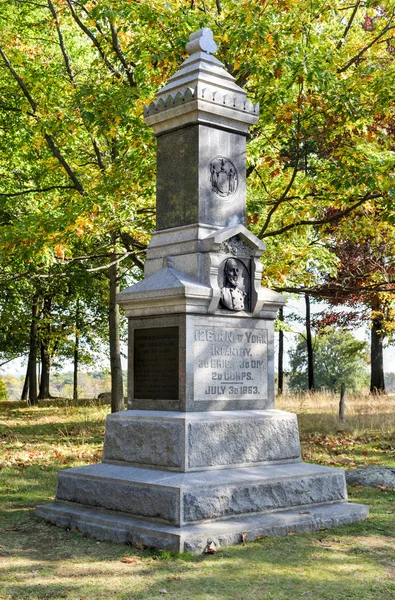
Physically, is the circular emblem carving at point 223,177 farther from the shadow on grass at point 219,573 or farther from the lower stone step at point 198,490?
the shadow on grass at point 219,573

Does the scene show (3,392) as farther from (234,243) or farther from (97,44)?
(234,243)

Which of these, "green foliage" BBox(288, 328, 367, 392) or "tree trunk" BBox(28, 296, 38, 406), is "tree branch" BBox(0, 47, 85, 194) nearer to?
"tree trunk" BBox(28, 296, 38, 406)

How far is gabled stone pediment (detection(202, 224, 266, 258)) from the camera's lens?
25.9ft

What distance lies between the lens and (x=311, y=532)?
23.1 feet

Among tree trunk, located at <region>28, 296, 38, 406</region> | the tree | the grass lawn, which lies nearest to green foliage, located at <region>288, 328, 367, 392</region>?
tree trunk, located at <region>28, 296, 38, 406</region>

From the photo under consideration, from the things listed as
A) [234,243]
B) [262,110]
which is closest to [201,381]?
[234,243]

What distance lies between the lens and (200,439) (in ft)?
23.7

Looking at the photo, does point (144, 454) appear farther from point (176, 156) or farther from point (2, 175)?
point (2, 175)

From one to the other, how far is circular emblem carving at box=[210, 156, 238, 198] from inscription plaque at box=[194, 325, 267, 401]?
157 cm

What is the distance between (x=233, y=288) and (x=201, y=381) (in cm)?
113

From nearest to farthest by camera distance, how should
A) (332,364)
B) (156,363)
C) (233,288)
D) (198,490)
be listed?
(198,490) → (156,363) → (233,288) → (332,364)

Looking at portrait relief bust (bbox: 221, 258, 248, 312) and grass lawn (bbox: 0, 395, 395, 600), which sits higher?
portrait relief bust (bbox: 221, 258, 248, 312)

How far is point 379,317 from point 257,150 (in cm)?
1302

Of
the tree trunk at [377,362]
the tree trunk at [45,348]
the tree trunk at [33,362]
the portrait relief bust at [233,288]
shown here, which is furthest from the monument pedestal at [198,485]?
the tree trunk at [45,348]
